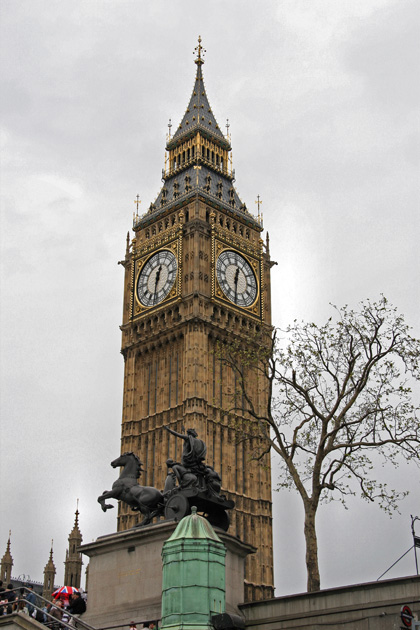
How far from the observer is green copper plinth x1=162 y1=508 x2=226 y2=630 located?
1792cm

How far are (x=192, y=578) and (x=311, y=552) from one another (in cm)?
1136

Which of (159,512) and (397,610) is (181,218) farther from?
(397,610)

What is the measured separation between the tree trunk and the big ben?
1416 inches

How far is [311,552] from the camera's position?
28.7 meters

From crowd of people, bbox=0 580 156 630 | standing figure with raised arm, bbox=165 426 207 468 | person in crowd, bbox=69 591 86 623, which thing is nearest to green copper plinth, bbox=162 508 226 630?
crowd of people, bbox=0 580 156 630

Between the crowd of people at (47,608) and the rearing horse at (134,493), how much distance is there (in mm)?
2699

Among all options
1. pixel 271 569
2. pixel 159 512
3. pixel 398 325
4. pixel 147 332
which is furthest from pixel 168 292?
pixel 159 512

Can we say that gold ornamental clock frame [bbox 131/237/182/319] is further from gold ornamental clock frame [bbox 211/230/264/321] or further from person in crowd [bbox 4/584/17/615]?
person in crowd [bbox 4/584/17/615]

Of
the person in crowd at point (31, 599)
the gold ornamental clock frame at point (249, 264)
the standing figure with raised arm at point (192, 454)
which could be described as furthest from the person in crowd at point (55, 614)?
the gold ornamental clock frame at point (249, 264)

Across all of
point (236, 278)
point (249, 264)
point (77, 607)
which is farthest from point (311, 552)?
point (249, 264)

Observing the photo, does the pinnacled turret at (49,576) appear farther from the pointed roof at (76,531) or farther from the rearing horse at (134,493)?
the rearing horse at (134,493)

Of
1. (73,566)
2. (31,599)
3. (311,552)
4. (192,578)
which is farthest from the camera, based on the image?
(73,566)

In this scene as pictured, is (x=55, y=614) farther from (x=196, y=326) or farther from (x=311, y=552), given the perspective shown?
(x=196, y=326)

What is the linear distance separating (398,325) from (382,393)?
2.37 meters
